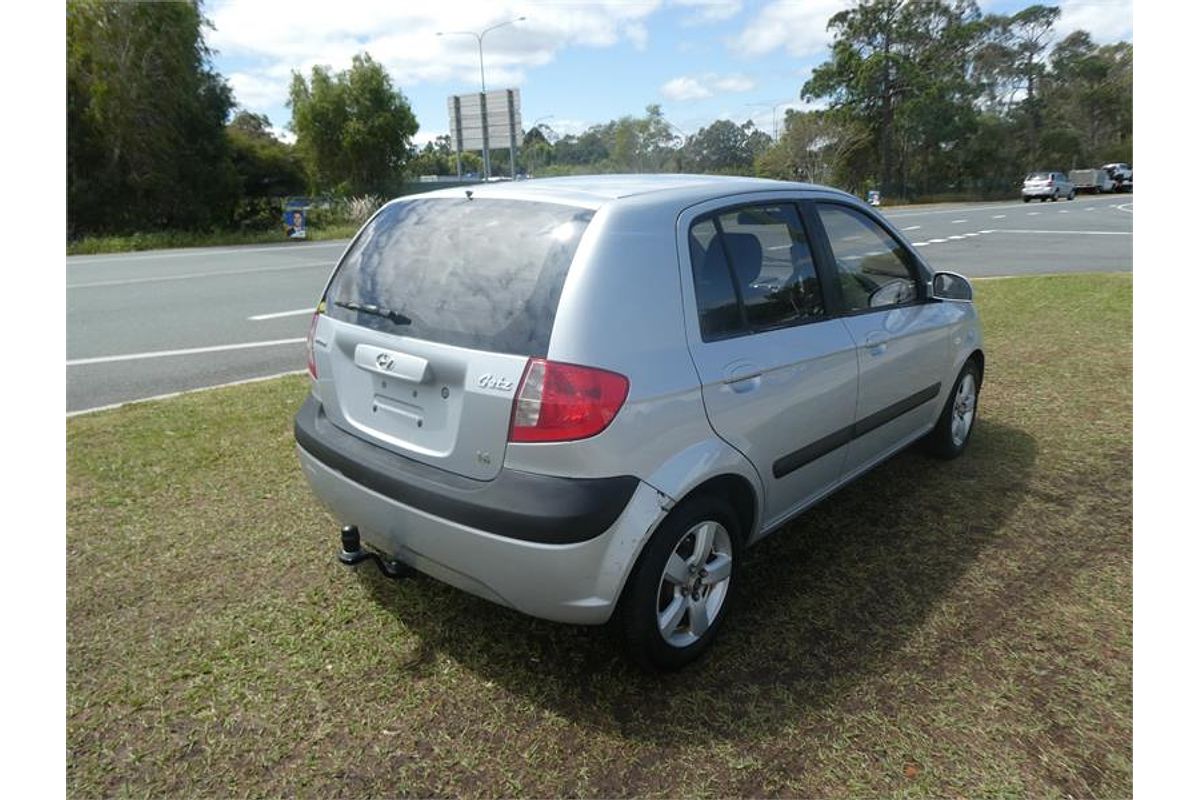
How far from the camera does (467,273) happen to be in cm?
272

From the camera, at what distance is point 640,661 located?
2754 mm

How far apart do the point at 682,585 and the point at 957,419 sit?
2.80 metres

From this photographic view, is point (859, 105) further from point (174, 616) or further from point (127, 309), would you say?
point (174, 616)

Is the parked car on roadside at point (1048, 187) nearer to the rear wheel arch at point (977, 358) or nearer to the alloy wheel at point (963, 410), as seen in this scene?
the rear wheel arch at point (977, 358)

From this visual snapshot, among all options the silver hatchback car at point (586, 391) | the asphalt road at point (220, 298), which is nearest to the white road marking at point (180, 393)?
the asphalt road at point (220, 298)

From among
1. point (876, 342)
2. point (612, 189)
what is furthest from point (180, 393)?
point (876, 342)

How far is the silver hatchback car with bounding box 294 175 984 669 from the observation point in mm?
2463

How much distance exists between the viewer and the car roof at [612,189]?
281cm

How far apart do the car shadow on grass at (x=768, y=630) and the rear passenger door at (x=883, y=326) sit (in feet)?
1.38

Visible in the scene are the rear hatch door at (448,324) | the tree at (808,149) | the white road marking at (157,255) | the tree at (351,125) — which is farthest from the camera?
the tree at (808,149)

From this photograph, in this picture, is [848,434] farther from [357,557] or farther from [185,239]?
[185,239]

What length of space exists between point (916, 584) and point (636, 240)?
199 centimetres

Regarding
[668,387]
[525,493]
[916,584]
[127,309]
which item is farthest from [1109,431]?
[127,309]

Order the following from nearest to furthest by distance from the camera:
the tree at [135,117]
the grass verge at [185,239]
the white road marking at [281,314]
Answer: the white road marking at [281,314] → the grass verge at [185,239] → the tree at [135,117]
